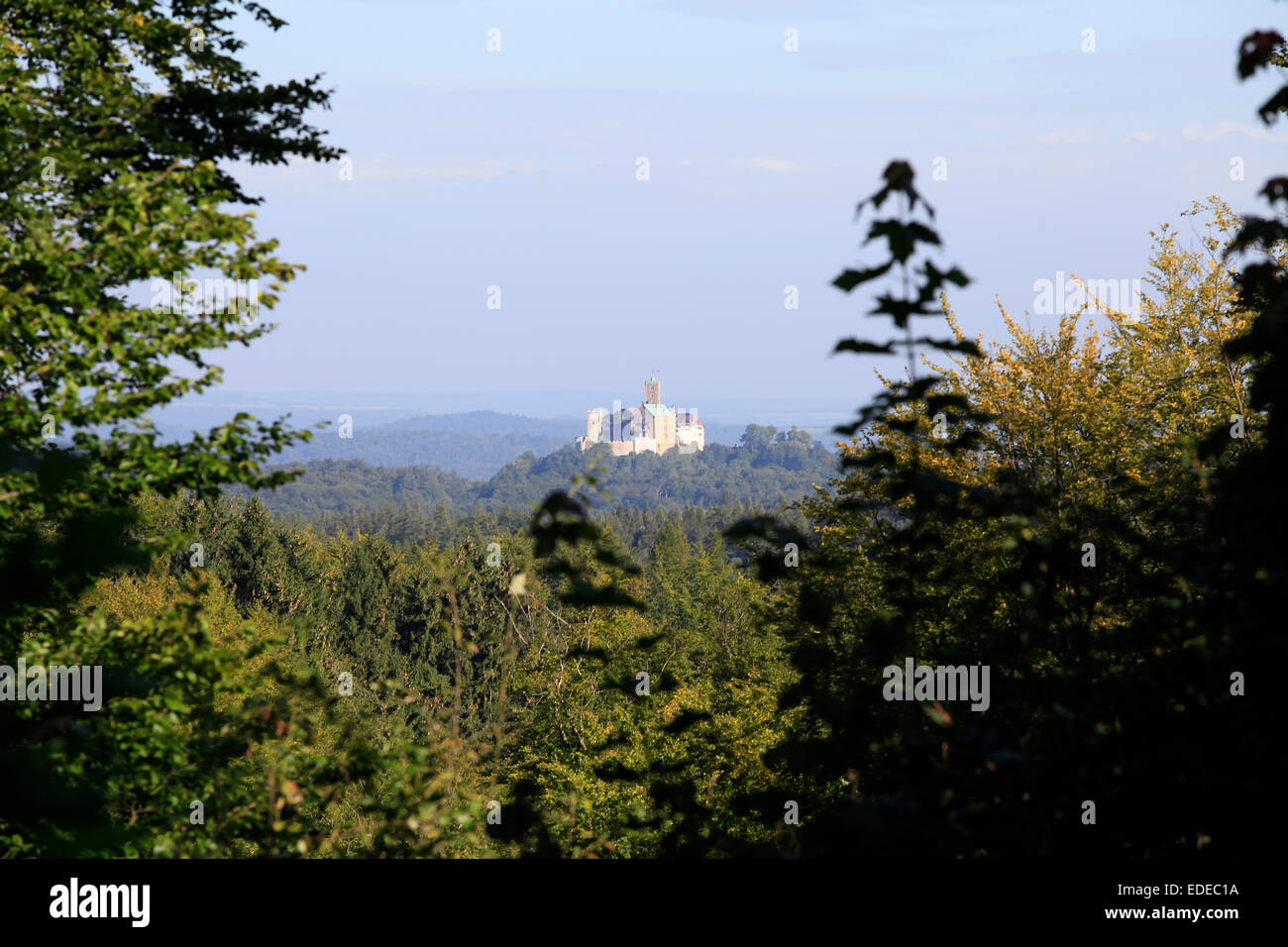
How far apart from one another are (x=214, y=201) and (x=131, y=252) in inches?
44.3

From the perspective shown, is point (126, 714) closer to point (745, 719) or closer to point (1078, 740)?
point (1078, 740)

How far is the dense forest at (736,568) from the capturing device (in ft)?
10.6

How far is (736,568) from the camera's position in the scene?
1043cm

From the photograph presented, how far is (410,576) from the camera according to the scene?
77.2 metres

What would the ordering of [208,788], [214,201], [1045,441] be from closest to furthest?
[208,788] < [214,201] < [1045,441]

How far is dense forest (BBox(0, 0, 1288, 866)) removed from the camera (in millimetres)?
3223

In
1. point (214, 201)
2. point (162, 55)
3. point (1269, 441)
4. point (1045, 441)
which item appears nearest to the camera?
point (1269, 441)

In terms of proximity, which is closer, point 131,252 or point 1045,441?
point 131,252

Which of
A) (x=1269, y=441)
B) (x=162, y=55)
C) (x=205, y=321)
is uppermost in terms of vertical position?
(x=162, y=55)
